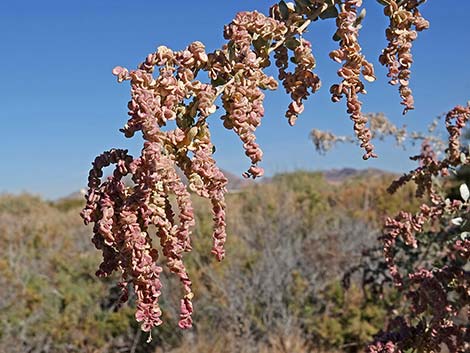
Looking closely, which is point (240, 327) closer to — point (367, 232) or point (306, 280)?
point (306, 280)

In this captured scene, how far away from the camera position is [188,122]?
34.8 inches

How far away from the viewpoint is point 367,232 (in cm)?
808

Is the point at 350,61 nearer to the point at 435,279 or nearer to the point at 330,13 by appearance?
the point at 330,13

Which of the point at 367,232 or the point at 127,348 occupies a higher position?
the point at 367,232

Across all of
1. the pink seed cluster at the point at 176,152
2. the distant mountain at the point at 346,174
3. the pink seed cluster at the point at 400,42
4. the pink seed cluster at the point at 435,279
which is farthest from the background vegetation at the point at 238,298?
the distant mountain at the point at 346,174

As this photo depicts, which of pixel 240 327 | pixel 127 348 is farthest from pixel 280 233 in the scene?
pixel 127 348

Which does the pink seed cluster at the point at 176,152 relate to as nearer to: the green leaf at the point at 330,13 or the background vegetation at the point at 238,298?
the green leaf at the point at 330,13

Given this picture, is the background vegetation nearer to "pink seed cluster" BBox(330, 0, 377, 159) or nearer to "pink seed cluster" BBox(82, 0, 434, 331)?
"pink seed cluster" BBox(330, 0, 377, 159)

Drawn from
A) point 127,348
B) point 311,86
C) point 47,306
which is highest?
point 311,86

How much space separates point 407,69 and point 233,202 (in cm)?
1143

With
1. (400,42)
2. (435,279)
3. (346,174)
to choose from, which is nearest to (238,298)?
(435,279)

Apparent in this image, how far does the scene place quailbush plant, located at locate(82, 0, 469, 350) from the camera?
79 centimetres

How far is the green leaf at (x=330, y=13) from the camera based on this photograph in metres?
1.05

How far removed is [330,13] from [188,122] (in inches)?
13.7
